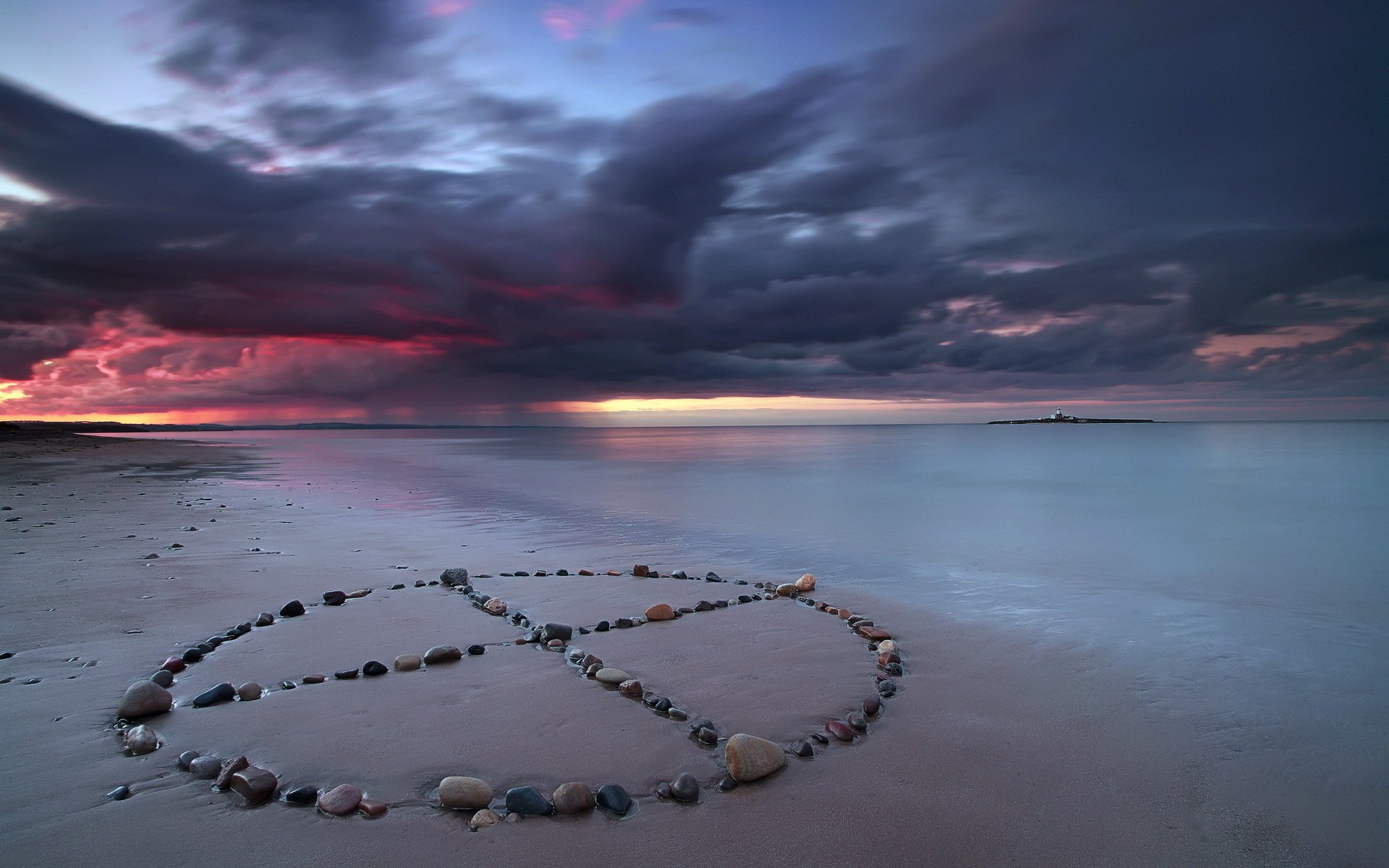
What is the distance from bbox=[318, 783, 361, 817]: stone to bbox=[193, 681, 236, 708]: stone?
190 cm

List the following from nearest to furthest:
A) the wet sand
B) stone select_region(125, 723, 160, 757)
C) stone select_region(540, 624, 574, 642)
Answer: the wet sand → stone select_region(125, 723, 160, 757) → stone select_region(540, 624, 574, 642)

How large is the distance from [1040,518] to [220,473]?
3084cm

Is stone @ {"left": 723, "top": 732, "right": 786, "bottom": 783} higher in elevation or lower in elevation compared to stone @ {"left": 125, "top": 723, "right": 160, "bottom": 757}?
higher

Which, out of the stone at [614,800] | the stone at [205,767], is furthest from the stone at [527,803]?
the stone at [205,767]

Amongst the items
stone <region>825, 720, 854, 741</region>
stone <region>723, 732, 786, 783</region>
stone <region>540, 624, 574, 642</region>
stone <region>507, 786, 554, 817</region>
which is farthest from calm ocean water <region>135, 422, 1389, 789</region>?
stone <region>507, 786, 554, 817</region>

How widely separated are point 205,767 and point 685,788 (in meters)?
2.71

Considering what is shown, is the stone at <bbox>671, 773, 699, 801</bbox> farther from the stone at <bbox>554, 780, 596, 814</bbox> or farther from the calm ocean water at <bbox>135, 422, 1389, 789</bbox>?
the calm ocean water at <bbox>135, 422, 1389, 789</bbox>

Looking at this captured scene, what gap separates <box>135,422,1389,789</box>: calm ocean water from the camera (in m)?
5.69

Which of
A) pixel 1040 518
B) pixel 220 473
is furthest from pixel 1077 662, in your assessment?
pixel 220 473

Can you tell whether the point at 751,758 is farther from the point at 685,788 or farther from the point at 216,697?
the point at 216,697

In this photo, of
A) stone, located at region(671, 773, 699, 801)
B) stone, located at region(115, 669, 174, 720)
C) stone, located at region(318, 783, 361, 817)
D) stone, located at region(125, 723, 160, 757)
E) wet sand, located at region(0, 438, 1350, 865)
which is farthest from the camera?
stone, located at region(115, 669, 174, 720)

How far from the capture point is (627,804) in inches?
143

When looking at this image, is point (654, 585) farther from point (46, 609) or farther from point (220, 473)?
point (220, 473)

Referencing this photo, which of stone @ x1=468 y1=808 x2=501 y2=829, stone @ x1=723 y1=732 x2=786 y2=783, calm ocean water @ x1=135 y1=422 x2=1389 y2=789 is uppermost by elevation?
stone @ x1=723 y1=732 x2=786 y2=783
